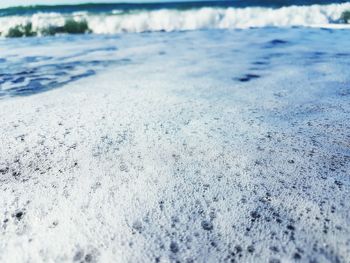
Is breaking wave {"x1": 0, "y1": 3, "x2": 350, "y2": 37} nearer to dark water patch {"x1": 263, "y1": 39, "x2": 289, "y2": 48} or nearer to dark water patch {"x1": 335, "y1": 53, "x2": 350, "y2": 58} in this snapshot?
dark water patch {"x1": 263, "y1": 39, "x2": 289, "y2": 48}

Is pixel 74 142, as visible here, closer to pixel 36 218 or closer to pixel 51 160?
pixel 51 160

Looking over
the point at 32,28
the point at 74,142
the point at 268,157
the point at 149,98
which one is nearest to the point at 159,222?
the point at 268,157

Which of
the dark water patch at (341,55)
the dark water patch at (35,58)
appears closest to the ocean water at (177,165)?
the dark water patch at (341,55)

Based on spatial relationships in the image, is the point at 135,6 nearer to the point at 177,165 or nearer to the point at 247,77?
the point at 247,77

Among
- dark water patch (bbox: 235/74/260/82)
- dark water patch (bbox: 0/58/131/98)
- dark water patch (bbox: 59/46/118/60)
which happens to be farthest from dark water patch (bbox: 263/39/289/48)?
dark water patch (bbox: 59/46/118/60)

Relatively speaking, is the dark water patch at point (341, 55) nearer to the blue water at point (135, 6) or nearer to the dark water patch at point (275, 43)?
the dark water patch at point (275, 43)

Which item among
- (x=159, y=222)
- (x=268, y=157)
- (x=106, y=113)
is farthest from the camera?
(x=106, y=113)

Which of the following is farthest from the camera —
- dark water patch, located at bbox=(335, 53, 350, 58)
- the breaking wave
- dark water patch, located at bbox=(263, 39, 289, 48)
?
the breaking wave
